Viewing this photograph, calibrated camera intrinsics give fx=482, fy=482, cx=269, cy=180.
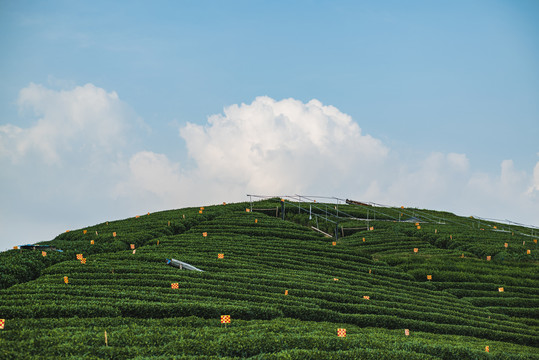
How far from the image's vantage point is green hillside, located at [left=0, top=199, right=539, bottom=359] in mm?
16714

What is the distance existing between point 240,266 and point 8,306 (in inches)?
592

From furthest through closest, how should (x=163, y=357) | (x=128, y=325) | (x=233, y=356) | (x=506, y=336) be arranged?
(x=506, y=336) < (x=128, y=325) < (x=233, y=356) < (x=163, y=357)

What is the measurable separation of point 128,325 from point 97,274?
8567 millimetres

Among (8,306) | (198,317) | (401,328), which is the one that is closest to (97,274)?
(8,306)

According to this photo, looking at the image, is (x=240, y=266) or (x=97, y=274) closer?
(x=97, y=274)

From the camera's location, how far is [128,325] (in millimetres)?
18984

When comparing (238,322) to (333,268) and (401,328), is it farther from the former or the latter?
(333,268)

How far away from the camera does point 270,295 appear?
25469mm

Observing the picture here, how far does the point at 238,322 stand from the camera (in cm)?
2038

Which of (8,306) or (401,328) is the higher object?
(8,306)

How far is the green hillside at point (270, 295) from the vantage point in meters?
16.7

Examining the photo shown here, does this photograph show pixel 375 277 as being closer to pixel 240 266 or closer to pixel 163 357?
pixel 240 266

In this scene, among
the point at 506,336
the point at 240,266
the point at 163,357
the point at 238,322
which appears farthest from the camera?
the point at 240,266

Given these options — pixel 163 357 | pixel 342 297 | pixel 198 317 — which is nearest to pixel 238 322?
pixel 198 317
